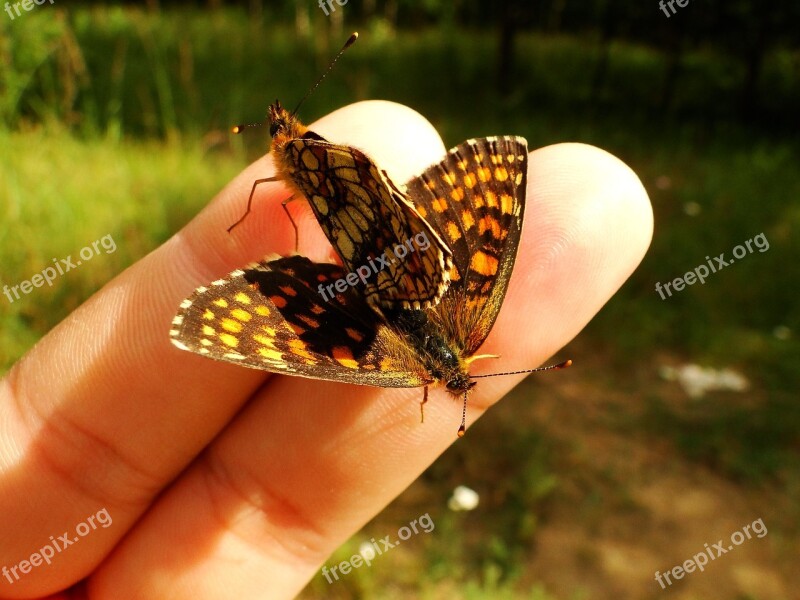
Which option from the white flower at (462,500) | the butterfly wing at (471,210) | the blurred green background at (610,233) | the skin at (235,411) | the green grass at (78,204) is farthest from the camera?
the green grass at (78,204)

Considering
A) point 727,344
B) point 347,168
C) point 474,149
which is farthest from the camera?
point 727,344

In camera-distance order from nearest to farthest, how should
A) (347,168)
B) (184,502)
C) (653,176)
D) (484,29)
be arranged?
(347,168) < (184,502) < (653,176) < (484,29)

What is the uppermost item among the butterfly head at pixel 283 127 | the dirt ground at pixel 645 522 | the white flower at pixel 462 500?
the butterfly head at pixel 283 127

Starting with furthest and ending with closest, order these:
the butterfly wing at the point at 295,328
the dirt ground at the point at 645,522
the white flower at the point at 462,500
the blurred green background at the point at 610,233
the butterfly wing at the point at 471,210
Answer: the blurred green background at the point at 610,233, the dirt ground at the point at 645,522, the white flower at the point at 462,500, the butterfly wing at the point at 471,210, the butterfly wing at the point at 295,328

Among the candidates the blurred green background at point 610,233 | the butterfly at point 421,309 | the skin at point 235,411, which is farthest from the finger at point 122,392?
the blurred green background at point 610,233

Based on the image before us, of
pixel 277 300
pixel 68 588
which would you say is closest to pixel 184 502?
pixel 68 588

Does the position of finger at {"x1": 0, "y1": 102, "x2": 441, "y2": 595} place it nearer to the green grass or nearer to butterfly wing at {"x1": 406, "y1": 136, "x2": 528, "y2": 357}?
butterfly wing at {"x1": 406, "y1": 136, "x2": 528, "y2": 357}

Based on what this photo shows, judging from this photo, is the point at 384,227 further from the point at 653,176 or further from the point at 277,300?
the point at 653,176

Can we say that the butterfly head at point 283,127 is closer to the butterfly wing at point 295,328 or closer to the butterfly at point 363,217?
the butterfly at point 363,217
